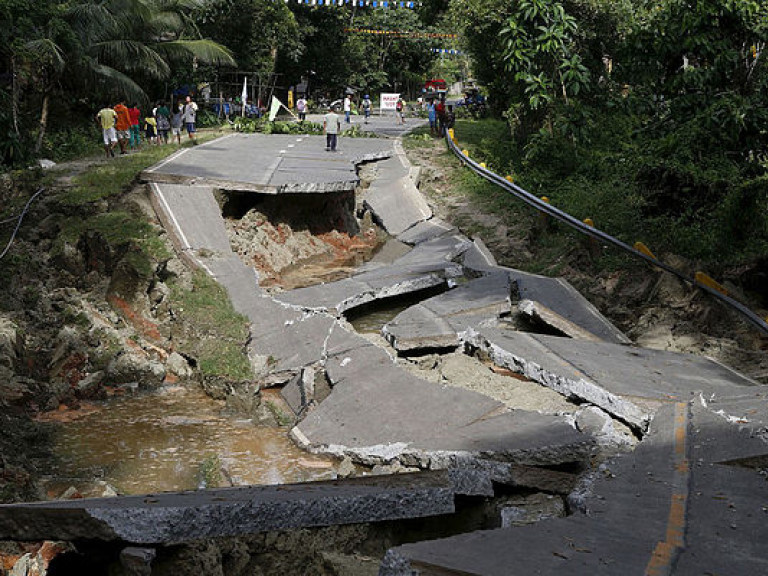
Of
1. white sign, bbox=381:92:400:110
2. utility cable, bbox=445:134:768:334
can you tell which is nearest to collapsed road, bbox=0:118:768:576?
utility cable, bbox=445:134:768:334

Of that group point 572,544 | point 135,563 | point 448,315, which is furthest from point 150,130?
point 572,544

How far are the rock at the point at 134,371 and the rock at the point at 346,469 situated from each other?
3.71m

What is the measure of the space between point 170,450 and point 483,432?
3.42m

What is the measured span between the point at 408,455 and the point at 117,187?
391 inches

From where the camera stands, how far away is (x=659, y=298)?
11.5m

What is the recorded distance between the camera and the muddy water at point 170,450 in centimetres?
796

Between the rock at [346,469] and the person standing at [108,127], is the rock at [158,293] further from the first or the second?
the person standing at [108,127]

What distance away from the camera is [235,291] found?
12688 mm

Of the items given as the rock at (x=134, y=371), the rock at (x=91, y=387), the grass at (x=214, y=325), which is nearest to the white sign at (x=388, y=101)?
the grass at (x=214, y=325)

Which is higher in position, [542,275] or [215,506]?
[215,506]

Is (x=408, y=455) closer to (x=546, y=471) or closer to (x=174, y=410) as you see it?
(x=546, y=471)

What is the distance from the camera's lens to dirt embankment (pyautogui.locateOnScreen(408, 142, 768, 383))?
10.1 metres

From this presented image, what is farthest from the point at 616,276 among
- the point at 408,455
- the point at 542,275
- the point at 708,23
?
the point at 408,455

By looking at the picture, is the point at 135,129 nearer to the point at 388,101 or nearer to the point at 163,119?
the point at 163,119
